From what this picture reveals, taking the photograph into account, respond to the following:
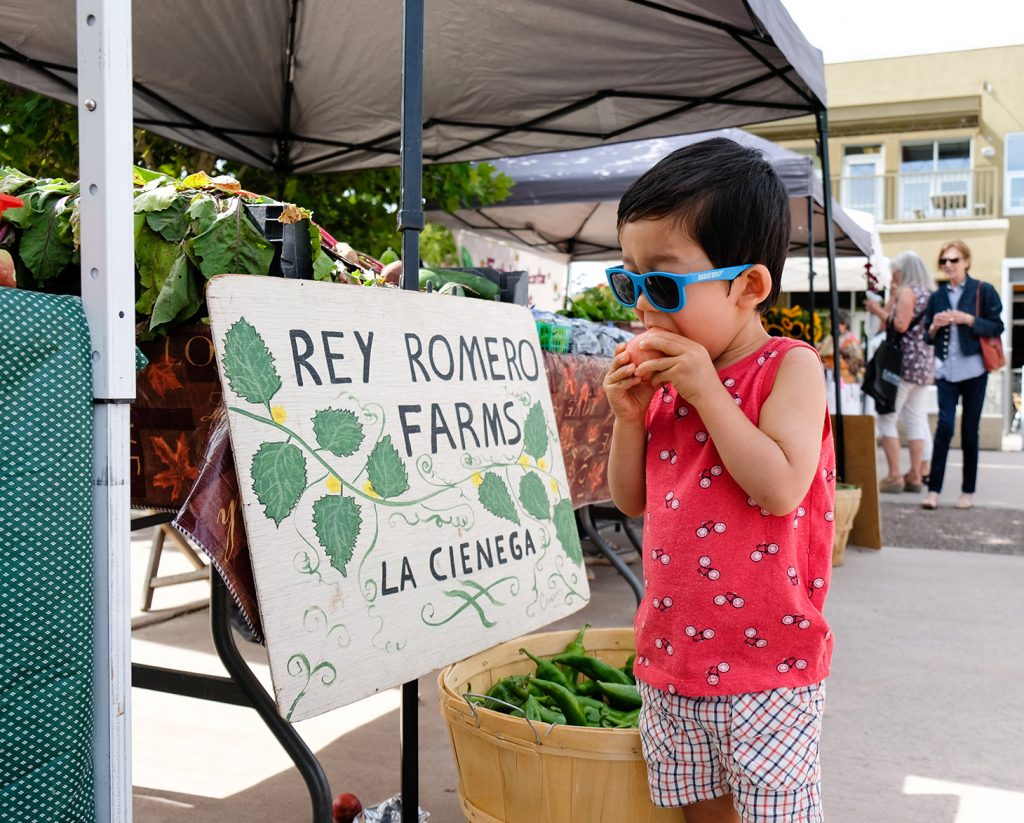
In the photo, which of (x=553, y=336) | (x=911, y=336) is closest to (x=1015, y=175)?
(x=911, y=336)

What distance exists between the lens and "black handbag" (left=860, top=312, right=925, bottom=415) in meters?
7.80

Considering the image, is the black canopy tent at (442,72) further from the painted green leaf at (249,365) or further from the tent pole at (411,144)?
the painted green leaf at (249,365)

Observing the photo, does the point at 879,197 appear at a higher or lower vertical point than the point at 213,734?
higher

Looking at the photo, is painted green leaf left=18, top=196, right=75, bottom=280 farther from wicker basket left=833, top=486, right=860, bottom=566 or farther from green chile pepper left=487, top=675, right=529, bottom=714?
wicker basket left=833, top=486, right=860, bottom=566

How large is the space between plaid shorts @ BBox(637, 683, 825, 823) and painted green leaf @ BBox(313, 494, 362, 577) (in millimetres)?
601

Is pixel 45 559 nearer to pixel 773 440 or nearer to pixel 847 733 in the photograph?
pixel 773 440

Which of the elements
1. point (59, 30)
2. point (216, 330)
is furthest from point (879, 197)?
point (216, 330)

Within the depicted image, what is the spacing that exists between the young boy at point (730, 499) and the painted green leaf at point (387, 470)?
0.50 meters

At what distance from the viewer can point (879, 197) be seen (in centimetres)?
2220

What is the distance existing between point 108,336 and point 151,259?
759 millimetres

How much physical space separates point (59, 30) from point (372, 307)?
8.97 feet

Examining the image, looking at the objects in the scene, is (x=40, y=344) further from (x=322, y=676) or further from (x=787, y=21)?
(x=787, y=21)

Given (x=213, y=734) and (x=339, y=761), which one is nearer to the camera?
(x=339, y=761)

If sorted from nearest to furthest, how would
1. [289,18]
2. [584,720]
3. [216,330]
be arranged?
[216,330]
[584,720]
[289,18]
